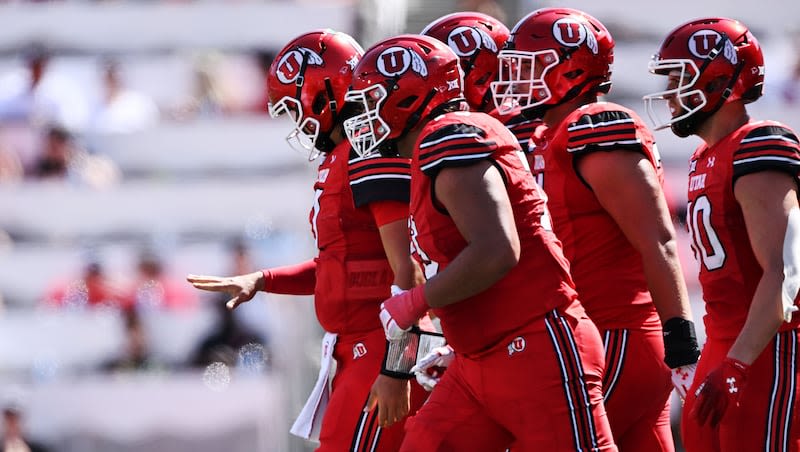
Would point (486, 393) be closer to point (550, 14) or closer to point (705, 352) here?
point (705, 352)

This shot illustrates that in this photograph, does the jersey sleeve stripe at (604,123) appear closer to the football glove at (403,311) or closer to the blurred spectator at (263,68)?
the football glove at (403,311)

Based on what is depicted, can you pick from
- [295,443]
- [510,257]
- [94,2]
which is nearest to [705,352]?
[510,257]

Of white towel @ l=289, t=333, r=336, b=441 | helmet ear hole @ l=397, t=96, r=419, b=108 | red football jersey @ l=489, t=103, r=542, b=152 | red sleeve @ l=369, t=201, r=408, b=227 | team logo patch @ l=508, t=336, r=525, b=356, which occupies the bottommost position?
white towel @ l=289, t=333, r=336, b=441

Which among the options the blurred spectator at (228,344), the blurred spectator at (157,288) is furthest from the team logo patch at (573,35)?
the blurred spectator at (157,288)

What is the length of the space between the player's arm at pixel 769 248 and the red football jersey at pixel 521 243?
57cm

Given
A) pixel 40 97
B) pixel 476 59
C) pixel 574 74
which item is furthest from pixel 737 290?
pixel 40 97

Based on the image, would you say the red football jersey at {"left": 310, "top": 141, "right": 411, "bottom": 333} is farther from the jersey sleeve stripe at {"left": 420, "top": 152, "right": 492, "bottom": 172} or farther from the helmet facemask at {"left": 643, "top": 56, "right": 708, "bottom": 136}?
the helmet facemask at {"left": 643, "top": 56, "right": 708, "bottom": 136}

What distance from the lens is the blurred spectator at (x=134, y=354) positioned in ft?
29.3

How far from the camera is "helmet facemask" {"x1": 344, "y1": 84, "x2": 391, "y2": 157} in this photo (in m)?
4.32

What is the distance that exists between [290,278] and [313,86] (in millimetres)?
766

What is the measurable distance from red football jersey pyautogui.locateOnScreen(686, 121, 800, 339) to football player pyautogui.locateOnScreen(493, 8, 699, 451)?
136 mm

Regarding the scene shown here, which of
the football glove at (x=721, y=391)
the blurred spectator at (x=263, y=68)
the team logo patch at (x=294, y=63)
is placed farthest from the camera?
the blurred spectator at (x=263, y=68)

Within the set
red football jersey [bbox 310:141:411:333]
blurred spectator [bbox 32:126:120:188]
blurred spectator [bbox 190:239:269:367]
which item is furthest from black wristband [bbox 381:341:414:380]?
blurred spectator [bbox 32:126:120:188]

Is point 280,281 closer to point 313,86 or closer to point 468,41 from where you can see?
point 313,86
